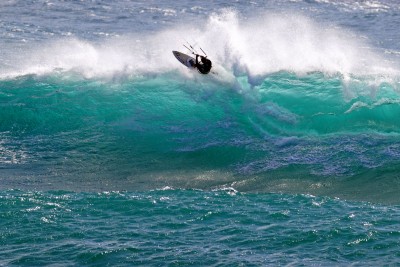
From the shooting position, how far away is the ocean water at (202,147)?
86.7 ft

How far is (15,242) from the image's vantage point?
26.3 m

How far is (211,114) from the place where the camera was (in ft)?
130

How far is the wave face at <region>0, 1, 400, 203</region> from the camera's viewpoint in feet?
108

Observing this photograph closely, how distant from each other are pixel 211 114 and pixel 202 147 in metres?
3.92

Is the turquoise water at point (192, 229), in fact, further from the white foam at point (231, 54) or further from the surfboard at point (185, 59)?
the white foam at point (231, 54)

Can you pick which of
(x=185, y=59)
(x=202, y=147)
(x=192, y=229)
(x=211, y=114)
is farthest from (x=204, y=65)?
(x=192, y=229)

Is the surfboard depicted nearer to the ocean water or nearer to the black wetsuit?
the ocean water

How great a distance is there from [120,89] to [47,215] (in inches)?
602

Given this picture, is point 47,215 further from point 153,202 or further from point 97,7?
point 97,7

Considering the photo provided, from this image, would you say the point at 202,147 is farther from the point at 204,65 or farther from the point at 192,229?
the point at 192,229

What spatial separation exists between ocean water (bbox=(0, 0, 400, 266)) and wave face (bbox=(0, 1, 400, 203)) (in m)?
0.11

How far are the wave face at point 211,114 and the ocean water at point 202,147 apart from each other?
113 mm

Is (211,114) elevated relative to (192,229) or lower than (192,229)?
elevated

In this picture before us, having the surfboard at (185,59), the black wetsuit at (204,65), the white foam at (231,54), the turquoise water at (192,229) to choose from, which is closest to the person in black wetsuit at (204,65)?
the black wetsuit at (204,65)
